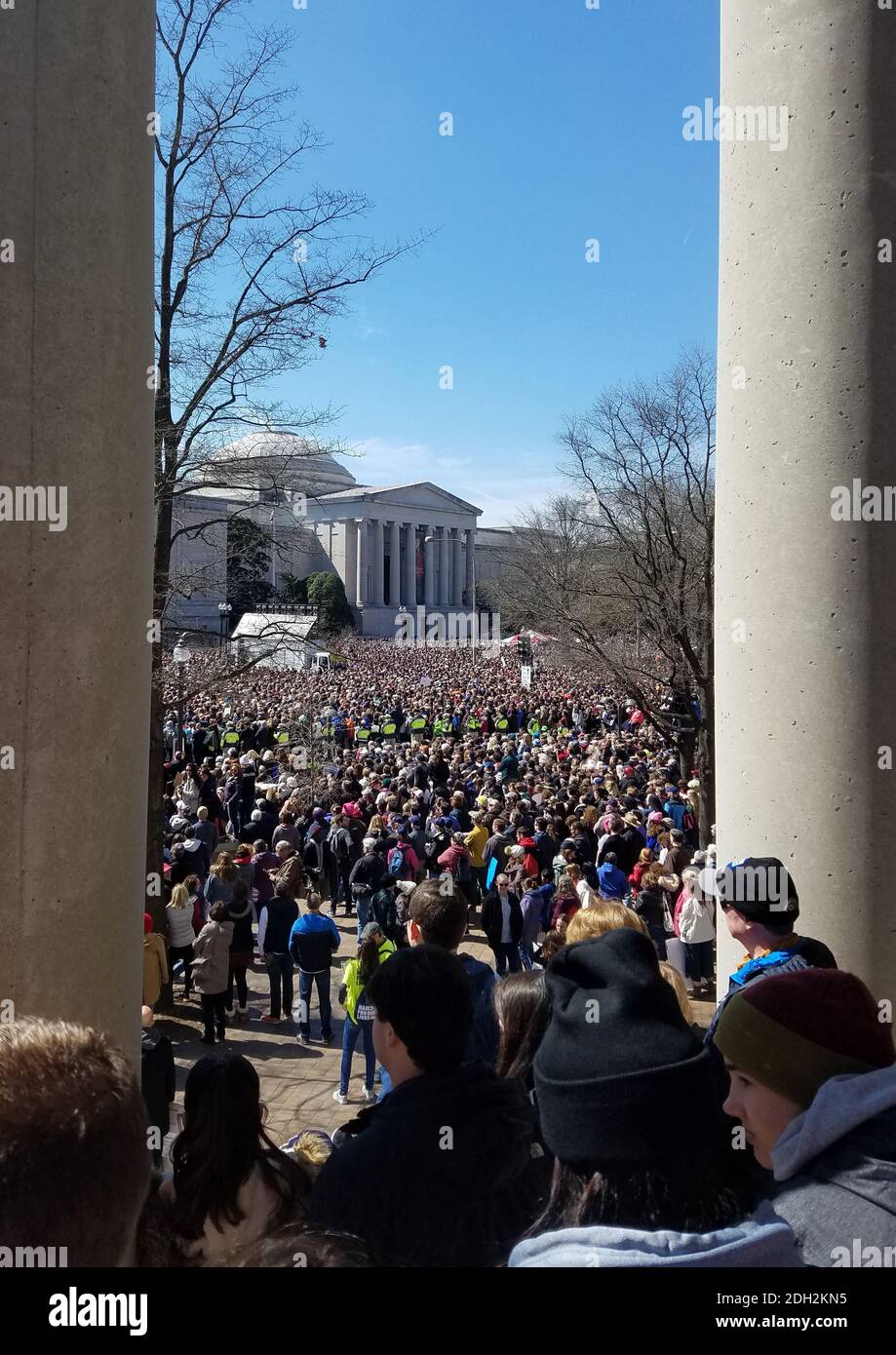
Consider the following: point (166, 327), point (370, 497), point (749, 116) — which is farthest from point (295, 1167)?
point (370, 497)

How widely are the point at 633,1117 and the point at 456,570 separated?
110740 mm

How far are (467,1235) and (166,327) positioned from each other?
33.3 ft

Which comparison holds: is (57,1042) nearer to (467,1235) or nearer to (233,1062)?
(467,1235)

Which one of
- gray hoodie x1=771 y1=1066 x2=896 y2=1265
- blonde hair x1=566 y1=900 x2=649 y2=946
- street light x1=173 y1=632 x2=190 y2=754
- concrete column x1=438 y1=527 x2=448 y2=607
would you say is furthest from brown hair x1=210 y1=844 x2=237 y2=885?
concrete column x1=438 y1=527 x2=448 y2=607

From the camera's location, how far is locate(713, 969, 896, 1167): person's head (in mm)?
2078

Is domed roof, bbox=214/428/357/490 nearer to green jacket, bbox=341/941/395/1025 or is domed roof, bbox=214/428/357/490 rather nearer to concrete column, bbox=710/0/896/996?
green jacket, bbox=341/941/395/1025

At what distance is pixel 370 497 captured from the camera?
98625mm

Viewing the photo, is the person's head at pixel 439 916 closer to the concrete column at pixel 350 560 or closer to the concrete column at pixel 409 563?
the concrete column at pixel 350 560

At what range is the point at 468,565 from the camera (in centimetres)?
11294

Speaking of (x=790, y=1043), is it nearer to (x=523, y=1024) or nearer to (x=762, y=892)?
(x=523, y=1024)

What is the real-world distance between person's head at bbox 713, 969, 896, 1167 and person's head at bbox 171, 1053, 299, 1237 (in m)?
1.40

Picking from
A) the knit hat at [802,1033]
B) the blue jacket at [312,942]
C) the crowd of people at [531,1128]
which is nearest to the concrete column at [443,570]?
the blue jacket at [312,942]

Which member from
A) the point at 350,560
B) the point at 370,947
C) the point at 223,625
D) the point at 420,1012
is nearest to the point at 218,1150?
the point at 420,1012

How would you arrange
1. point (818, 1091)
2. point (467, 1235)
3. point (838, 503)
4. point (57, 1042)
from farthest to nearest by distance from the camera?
point (838, 503), point (467, 1235), point (818, 1091), point (57, 1042)
